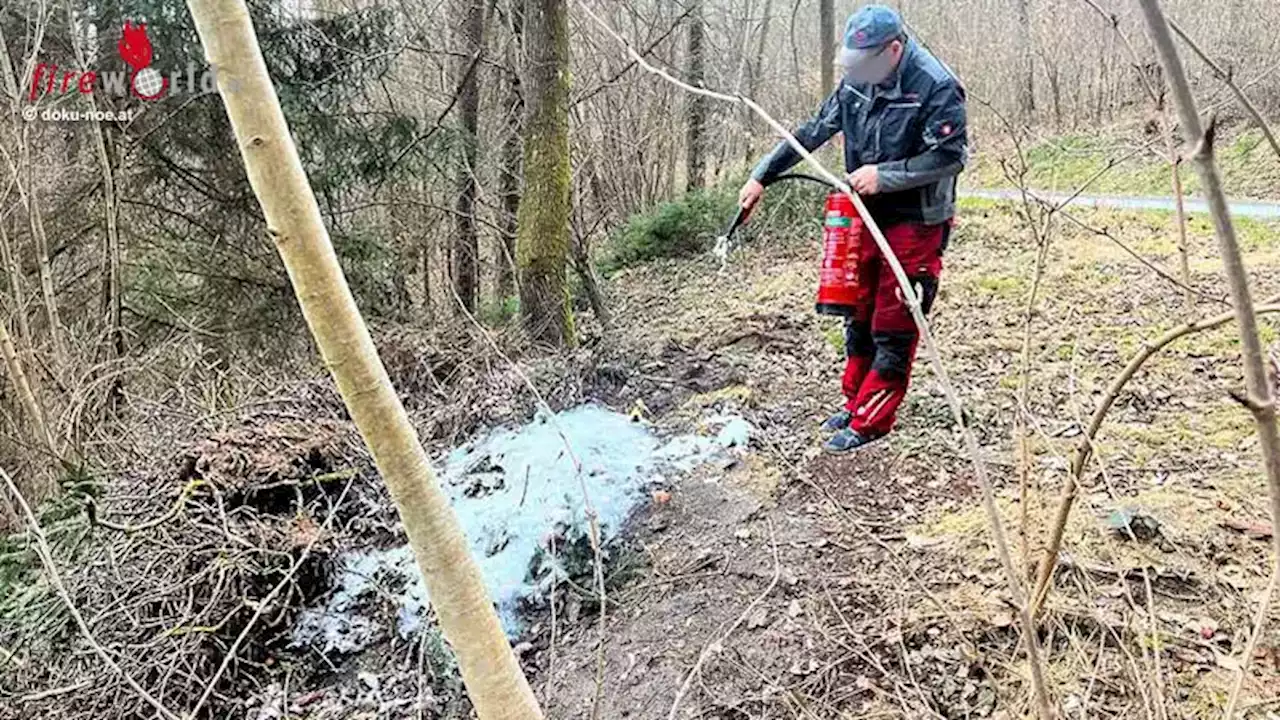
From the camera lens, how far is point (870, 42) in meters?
3.11

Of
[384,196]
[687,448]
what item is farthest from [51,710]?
[384,196]

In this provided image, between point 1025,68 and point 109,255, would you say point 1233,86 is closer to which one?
point 109,255

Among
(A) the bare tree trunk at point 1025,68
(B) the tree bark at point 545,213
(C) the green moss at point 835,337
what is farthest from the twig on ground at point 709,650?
(A) the bare tree trunk at point 1025,68

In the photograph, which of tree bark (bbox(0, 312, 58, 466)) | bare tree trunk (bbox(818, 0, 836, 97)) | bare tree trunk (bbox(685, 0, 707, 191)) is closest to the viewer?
tree bark (bbox(0, 312, 58, 466))

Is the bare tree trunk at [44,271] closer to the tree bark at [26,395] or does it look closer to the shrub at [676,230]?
the tree bark at [26,395]

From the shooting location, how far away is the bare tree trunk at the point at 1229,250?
2.02ft

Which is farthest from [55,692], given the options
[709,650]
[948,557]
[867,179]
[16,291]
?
[16,291]

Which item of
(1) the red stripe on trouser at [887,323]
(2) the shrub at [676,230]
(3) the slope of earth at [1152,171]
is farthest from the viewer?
(3) the slope of earth at [1152,171]

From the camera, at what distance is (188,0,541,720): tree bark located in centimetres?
114

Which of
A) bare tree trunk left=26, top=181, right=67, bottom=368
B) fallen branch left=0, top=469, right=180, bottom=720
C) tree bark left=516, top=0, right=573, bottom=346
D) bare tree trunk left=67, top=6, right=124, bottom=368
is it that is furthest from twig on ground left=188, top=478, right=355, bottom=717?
bare tree trunk left=67, top=6, right=124, bottom=368

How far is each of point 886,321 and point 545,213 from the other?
3.21 m

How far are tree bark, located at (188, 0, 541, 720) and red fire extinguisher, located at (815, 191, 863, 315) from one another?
245 centimetres

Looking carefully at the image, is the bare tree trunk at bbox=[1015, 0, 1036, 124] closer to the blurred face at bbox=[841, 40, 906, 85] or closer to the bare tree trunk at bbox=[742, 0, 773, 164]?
the bare tree trunk at bbox=[742, 0, 773, 164]

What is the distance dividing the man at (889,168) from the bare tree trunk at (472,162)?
5.79 meters
